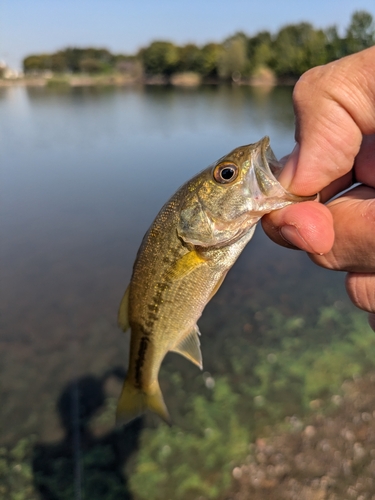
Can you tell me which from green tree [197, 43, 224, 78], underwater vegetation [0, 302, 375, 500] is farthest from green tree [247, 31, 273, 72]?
underwater vegetation [0, 302, 375, 500]

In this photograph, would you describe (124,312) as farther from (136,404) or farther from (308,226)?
(308,226)

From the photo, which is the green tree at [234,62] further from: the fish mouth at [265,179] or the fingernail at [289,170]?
the fingernail at [289,170]

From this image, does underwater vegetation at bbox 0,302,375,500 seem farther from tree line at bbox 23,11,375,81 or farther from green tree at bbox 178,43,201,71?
green tree at bbox 178,43,201,71

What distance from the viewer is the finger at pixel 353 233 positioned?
93.2 inches

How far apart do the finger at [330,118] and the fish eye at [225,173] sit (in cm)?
41

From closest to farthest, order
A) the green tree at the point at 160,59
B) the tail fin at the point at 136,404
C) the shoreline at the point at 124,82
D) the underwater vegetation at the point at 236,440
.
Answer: the tail fin at the point at 136,404
the underwater vegetation at the point at 236,440
the shoreline at the point at 124,82
the green tree at the point at 160,59

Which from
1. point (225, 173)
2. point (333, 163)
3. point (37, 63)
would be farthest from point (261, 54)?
point (37, 63)

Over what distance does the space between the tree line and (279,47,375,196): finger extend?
69980 millimetres

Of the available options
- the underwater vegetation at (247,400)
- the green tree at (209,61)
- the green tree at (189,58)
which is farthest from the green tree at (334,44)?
the underwater vegetation at (247,400)

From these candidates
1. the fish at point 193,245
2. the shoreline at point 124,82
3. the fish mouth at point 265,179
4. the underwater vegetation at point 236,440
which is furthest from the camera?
the shoreline at point 124,82

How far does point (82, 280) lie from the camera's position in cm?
974

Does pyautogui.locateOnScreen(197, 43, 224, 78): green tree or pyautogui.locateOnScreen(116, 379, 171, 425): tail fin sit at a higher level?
pyautogui.locateOnScreen(197, 43, 224, 78): green tree

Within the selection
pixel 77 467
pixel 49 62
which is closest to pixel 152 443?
pixel 77 467

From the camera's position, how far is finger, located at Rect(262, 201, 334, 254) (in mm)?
2371
